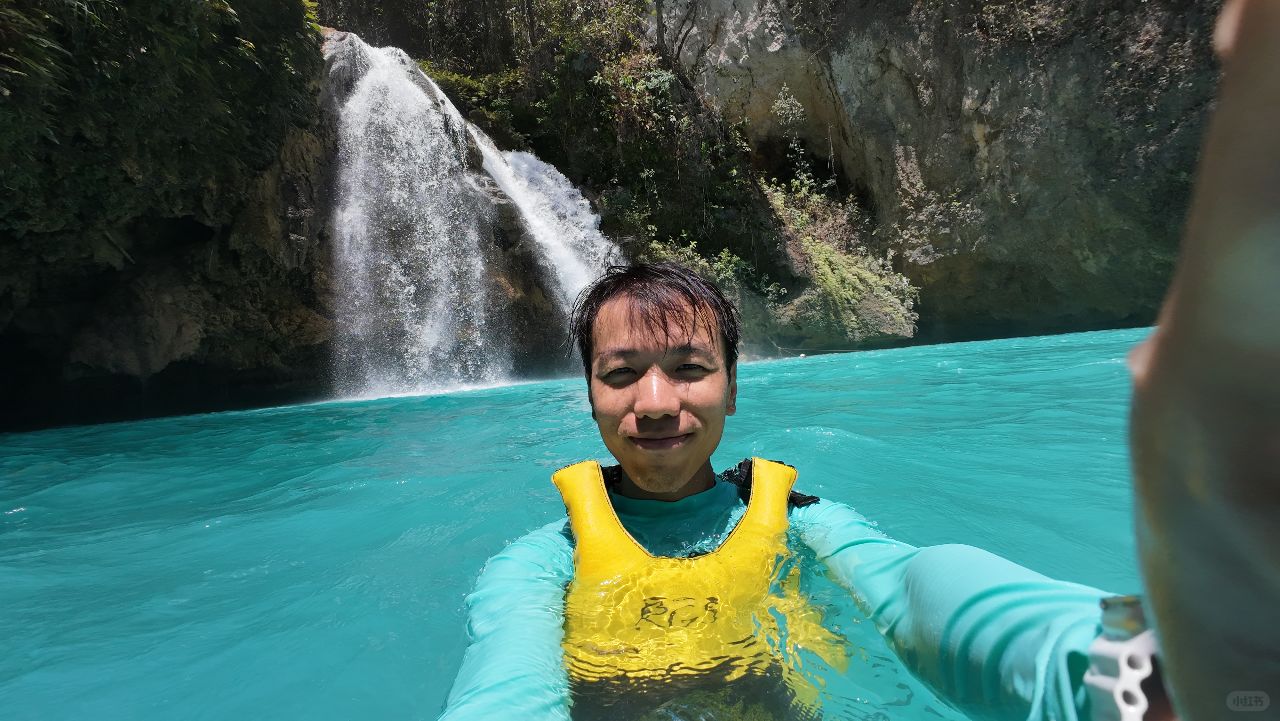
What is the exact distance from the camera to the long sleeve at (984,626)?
0.79 meters

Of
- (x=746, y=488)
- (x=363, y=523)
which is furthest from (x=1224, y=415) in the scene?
(x=363, y=523)

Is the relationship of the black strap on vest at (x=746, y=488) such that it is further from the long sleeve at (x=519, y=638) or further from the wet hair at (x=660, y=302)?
the long sleeve at (x=519, y=638)

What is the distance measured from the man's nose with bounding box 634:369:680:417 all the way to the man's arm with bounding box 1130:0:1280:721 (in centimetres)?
117

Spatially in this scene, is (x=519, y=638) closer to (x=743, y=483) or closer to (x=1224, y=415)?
(x=743, y=483)

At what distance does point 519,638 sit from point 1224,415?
4.18 ft

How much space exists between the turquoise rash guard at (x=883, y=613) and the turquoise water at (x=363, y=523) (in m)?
0.19

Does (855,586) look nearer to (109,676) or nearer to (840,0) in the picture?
(109,676)

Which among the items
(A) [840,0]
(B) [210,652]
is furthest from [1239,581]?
(A) [840,0]

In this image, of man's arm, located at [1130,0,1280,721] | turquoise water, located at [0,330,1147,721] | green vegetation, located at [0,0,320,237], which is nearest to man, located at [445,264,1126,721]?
turquoise water, located at [0,330,1147,721]

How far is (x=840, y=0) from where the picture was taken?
1531 cm

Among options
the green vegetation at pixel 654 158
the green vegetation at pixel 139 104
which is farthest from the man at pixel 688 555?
the green vegetation at pixel 654 158

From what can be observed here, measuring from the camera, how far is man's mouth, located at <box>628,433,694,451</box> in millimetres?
1618

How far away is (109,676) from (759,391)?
626 centimetres

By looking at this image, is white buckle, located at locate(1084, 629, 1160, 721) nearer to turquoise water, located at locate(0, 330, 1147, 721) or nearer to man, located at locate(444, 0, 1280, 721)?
man, located at locate(444, 0, 1280, 721)
